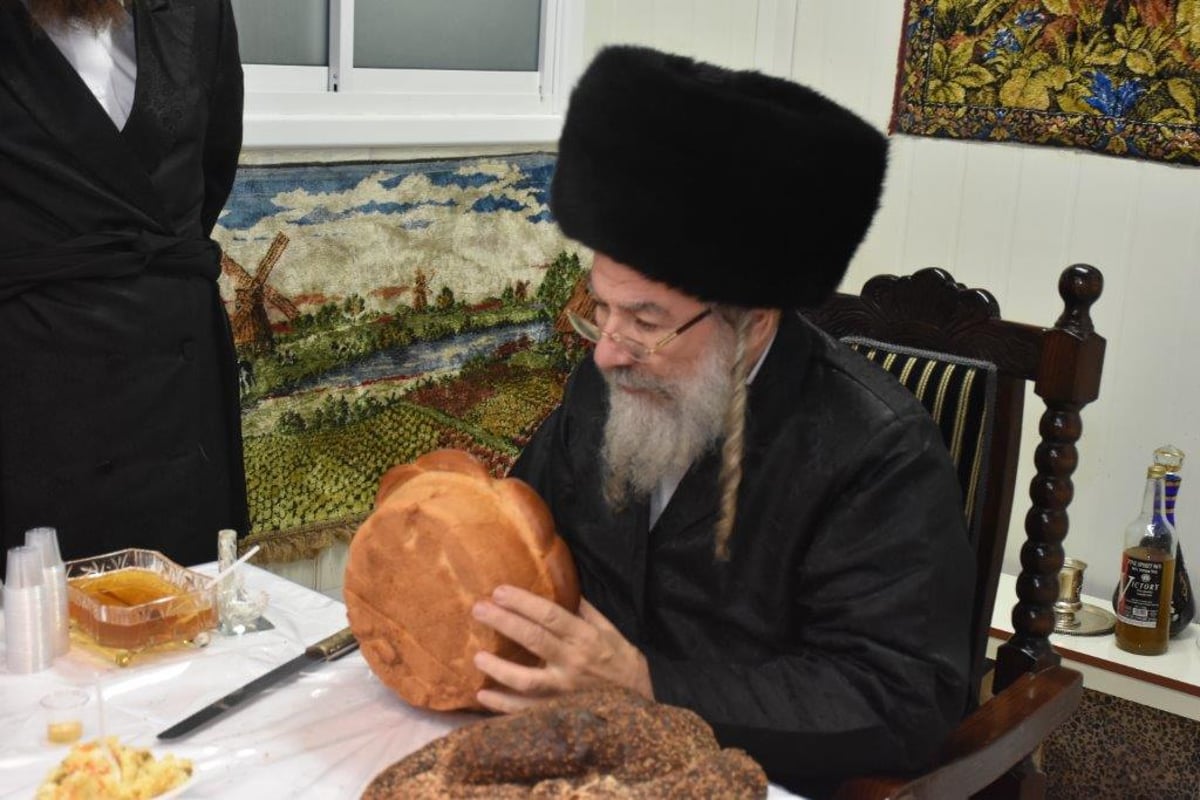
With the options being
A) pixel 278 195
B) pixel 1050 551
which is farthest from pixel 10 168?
pixel 1050 551

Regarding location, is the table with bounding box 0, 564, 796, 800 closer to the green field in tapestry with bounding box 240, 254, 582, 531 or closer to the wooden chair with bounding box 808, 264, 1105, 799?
the wooden chair with bounding box 808, 264, 1105, 799

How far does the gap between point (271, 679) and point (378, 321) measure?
2201mm

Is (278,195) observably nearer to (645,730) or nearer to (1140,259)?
(1140,259)

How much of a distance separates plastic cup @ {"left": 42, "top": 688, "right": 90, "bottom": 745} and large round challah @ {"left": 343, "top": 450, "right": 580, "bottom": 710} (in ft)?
1.03

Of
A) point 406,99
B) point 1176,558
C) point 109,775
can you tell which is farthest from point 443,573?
point 406,99

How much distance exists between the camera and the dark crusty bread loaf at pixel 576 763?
1.14 m

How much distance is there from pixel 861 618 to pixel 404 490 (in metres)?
0.58

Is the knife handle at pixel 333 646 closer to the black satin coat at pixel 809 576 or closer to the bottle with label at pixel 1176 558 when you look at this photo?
the black satin coat at pixel 809 576

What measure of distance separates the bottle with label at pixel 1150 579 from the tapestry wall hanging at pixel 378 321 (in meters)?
1.84

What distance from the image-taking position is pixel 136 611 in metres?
1.65

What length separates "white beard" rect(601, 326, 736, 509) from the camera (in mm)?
1786

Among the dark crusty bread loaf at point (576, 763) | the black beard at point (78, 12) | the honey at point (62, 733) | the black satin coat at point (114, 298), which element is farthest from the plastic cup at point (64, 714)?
the black beard at point (78, 12)

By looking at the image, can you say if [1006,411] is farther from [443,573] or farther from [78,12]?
[78,12]

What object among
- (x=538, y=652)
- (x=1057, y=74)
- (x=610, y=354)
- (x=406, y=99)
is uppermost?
(x=1057, y=74)
